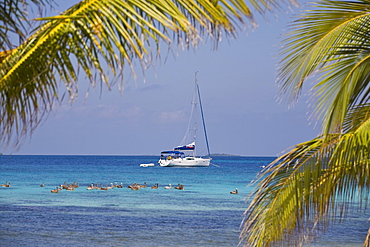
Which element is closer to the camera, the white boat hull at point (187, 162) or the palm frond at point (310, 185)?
the palm frond at point (310, 185)

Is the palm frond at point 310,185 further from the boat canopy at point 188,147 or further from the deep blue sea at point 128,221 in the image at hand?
the boat canopy at point 188,147

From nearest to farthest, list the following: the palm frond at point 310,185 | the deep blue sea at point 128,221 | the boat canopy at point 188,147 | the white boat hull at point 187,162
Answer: the palm frond at point 310,185
the deep blue sea at point 128,221
the boat canopy at point 188,147
the white boat hull at point 187,162

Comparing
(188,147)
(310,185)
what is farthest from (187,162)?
(310,185)

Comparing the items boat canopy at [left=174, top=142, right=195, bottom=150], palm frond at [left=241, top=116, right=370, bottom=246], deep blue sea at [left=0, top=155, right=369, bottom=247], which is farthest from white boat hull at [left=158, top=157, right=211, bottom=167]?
palm frond at [left=241, top=116, right=370, bottom=246]

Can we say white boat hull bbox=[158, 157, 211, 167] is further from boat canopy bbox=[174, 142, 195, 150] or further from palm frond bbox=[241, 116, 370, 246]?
palm frond bbox=[241, 116, 370, 246]

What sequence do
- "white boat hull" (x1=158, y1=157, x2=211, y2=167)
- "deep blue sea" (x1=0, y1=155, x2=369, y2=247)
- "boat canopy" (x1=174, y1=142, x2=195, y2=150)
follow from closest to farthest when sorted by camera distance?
"deep blue sea" (x1=0, y1=155, x2=369, y2=247) → "boat canopy" (x1=174, y1=142, x2=195, y2=150) → "white boat hull" (x1=158, y1=157, x2=211, y2=167)

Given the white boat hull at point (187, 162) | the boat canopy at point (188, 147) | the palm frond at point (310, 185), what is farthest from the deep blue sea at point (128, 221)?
the white boat hull at point (187, 162)

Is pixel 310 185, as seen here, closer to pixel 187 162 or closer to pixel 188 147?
pixel 188 147

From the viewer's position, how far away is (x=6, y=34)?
2879 millimetres

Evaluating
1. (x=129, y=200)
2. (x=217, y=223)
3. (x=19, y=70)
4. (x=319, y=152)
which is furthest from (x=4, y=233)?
(x=19, y=70)

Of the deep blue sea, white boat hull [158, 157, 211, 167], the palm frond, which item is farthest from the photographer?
white boat hull [158, 157, 211, 167]

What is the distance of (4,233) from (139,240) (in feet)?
17.9

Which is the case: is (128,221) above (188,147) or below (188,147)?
below

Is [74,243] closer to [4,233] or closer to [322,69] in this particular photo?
[4,233]
